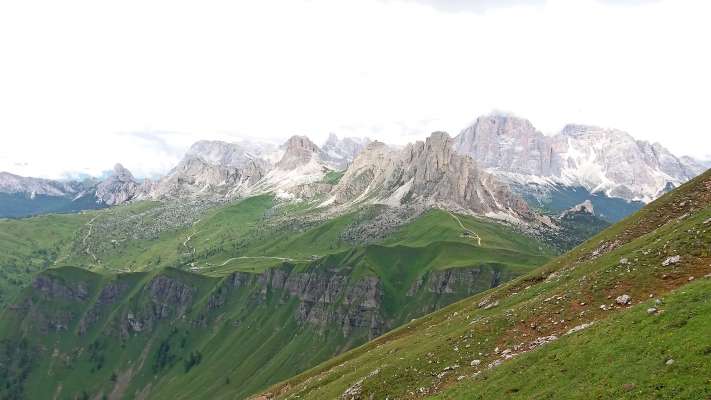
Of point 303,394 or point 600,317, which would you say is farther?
point 303,394

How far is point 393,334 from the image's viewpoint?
121000mm

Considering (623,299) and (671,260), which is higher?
(671,260)

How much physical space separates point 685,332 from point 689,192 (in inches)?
2248

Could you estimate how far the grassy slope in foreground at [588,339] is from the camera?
3888cm

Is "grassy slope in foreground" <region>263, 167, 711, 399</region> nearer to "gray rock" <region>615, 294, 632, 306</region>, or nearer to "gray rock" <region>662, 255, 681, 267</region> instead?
"gray rock" <region>662, 255, 681, 267</region>

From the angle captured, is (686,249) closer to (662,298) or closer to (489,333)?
(662,298)

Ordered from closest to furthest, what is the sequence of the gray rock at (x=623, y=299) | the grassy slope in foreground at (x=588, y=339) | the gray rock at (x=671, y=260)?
the grassy slope in foreground at (x=588, y=339)
the gray rock at (x=623, y=299)
the gray rock at (x=671, y=260)

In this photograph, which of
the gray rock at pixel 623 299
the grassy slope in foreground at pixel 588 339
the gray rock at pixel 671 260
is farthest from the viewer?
the gray rock at pixel 671 260

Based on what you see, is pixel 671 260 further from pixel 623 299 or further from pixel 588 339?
pixel 588 339

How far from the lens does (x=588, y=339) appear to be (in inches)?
1838

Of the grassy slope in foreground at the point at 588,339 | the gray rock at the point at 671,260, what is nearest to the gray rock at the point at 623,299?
the grassy slope in foreground at the point at 588,339

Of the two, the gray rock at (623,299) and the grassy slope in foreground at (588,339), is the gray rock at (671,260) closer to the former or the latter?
the grassy slope in foreground at (588,339)

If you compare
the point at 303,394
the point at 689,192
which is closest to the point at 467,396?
the point at 303,394

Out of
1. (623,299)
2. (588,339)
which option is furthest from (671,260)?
(588,339)
